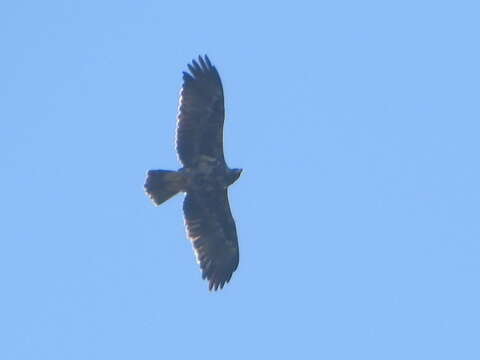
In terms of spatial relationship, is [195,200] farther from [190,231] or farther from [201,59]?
[201,59]

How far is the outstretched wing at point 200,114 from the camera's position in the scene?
29656 millimetres

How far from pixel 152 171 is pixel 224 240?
2.19 meters

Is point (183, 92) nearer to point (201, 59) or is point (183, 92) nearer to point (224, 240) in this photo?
point (201, 59)

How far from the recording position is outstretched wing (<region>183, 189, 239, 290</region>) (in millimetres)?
30547

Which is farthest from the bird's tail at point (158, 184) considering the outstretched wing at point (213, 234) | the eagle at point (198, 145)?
the outstretched wing at point (213, 234)

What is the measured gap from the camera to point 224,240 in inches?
1221

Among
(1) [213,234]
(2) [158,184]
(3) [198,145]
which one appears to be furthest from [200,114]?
(1) [213,234]

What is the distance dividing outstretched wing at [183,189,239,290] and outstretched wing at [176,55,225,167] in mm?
983

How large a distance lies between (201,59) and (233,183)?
7.15 ft

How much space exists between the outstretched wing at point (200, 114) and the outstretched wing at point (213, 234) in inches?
38.7

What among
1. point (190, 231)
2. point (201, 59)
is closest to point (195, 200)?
point (190, 231)

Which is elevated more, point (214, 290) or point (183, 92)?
point (183, 92)

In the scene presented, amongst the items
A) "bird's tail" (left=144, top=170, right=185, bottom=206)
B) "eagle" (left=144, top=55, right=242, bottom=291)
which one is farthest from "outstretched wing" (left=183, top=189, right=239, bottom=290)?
"bird's tail" (left=144, top=170, right=185, bottom=206)

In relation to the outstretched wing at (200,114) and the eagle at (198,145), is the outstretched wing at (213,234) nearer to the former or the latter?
the eagle at (198,145)
